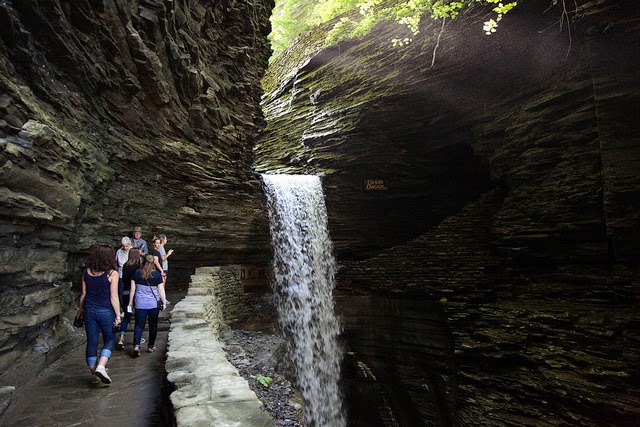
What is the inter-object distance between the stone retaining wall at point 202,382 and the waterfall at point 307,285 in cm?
487

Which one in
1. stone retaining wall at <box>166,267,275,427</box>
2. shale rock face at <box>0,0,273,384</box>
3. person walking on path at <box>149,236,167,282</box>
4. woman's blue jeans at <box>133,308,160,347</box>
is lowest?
stone retaining wall at <box>166,267,275,427</box>

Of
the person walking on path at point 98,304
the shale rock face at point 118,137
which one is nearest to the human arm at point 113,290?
the person walking on path at point 98,304

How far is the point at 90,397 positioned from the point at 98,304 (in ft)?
3.14

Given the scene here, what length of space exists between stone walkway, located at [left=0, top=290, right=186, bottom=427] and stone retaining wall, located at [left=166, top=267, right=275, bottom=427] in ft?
1.02

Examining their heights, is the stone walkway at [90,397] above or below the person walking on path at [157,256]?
below

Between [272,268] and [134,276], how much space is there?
7034 millimetres

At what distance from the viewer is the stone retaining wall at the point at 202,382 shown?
7.64 ft

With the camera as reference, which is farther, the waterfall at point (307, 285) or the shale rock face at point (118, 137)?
the waterfall at point (307, 285)

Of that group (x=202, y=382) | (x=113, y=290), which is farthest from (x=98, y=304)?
(x=202, y=382)

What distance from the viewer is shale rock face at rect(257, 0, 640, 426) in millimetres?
7875

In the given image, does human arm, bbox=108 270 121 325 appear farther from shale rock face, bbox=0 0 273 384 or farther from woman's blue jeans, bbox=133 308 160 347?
shale rock face, bbox=0 0 273 384

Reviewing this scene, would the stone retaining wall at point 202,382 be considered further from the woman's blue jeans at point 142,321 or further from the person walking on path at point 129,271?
the person walking on path at point 129,271

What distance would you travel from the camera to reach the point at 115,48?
6512 mm

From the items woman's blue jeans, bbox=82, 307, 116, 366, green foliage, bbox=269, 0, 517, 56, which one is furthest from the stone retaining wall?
green foliage, bbox=269, 0, 517, 56
